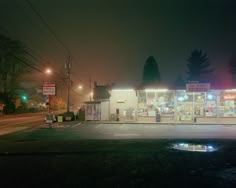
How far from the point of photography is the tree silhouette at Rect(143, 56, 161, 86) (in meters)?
64.8

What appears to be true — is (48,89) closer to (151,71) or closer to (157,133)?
(157,133)

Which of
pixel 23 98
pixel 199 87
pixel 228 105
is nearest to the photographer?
pixel 199 87

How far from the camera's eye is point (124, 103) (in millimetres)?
27828

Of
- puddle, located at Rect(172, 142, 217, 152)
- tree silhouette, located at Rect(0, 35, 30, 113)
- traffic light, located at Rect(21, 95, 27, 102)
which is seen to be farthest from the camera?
traffic light, located at Rect(21, 95, 27, 102)

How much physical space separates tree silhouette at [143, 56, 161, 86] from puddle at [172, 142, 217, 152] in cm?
5279

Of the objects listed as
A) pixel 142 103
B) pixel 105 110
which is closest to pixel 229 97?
pixel 142 103

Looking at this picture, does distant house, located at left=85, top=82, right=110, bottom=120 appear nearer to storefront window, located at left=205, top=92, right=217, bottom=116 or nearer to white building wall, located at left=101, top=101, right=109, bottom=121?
white building wall, located at left=101, top=101, right=109, bottom=121

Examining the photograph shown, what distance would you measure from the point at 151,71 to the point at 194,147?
184ft

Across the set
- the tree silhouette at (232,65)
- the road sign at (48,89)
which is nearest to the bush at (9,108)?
the road sign at (48,89)

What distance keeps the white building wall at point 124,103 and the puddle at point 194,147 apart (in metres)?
15.5

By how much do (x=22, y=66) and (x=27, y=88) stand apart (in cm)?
596

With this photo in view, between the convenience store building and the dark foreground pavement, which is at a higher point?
the convenience store building

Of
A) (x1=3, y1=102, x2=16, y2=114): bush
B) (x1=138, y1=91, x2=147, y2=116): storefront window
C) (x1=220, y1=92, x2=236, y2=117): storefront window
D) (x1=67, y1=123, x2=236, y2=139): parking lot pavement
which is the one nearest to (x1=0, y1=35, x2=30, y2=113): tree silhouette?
(x1=3, y1=102, x2=16, y2=114): bush

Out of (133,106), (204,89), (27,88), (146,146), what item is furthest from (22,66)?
(146,146)
